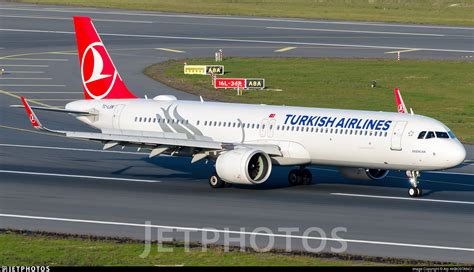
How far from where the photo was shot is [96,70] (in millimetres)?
61281

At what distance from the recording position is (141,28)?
13325 cm

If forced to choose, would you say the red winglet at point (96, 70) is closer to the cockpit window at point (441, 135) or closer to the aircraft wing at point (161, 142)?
the aircraft wing at point (161, 142)

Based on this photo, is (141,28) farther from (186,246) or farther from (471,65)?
(186,246)

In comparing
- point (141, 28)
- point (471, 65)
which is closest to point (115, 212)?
point (471, 65)

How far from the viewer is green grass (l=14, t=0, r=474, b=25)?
149 meters

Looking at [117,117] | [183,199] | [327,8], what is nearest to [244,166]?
[183,199]

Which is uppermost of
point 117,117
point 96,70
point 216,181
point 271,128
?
point 96,70

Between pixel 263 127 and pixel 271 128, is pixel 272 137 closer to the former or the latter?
pixel 271 128

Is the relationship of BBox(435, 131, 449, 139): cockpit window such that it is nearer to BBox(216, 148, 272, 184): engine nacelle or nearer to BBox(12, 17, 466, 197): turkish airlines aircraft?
BBox(12, 17, 466, 197): turkish airlines aircraft

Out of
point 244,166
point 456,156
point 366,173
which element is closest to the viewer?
point 456,156

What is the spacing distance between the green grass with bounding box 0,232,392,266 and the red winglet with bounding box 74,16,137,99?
70.0 ft

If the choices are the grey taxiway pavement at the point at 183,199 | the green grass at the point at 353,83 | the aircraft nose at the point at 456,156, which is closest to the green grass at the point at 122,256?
the grey taxiway pavement at the point at 183,199

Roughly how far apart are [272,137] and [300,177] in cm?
286

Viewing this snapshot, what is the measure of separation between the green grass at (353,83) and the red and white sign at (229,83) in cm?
71
